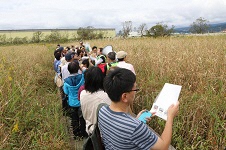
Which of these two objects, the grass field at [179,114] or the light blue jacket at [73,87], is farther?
the light blue jacket at [73,87]

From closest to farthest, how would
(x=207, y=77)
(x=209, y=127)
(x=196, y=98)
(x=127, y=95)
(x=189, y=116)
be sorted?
(x=127, y=95) < (x=209, y=127) < (x=189, y=116) < (x=196, y=98) < (x=207, y=77)

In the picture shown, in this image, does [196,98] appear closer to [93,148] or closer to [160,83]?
[160,83]

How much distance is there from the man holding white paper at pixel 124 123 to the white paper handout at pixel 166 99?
0.04 m

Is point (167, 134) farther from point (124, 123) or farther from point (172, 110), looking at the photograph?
point (124, 123)

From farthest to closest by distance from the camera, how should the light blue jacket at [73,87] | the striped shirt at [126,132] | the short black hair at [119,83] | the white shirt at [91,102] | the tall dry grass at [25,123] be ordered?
the light blue jacket at [73,87] → the tall dry grass at [25,123] → the white shirt at [91,102] → the short black hair at [119,83] → the striped shirt at [126,132]

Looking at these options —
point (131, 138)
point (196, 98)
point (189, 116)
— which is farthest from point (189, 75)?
point (131, 138)

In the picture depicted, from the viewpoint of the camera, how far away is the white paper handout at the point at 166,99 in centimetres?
147

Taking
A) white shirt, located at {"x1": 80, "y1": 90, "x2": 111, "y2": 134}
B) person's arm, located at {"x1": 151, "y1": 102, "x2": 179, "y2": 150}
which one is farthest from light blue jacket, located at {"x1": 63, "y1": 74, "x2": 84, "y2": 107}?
person's arm, located at {"x1": 151, "y1": 102, "x2": 179, "y2": 150}

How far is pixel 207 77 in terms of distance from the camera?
315cm

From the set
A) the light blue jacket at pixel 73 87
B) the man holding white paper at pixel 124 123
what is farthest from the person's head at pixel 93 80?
the light blue jacket at pixel 73 87

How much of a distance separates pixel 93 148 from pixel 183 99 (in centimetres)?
147

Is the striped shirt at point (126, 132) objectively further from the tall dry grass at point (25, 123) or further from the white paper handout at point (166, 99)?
the tall dry grass at point (25, 123)

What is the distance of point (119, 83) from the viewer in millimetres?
1372

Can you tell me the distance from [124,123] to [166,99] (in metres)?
0.40
